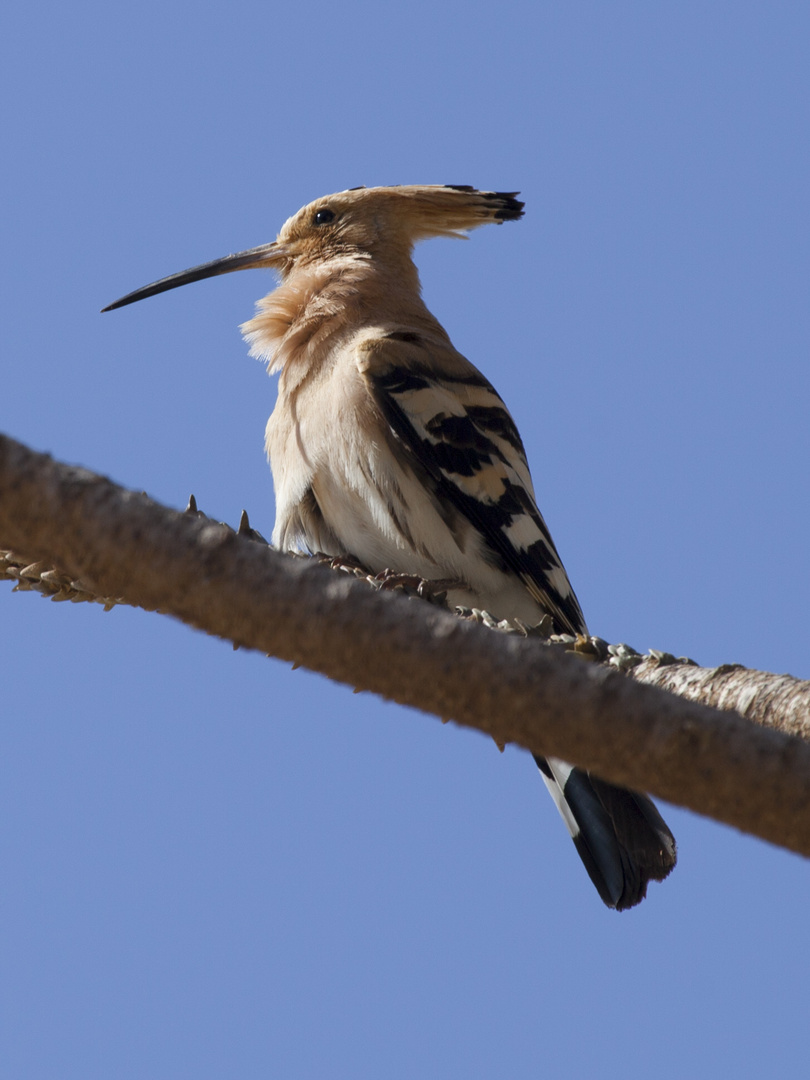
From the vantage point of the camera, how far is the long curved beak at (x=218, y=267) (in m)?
3.95

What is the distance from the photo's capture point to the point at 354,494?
9.59 feet

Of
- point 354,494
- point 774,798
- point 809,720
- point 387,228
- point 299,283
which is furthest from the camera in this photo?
point 387,228

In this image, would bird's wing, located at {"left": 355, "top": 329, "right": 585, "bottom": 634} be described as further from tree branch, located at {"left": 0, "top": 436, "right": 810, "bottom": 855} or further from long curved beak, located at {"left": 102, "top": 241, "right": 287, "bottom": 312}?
tree branch, located at {"left": 0, "top": 436, "right": 810, "bottom": 855}

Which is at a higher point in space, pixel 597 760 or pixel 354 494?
pixel 354 494

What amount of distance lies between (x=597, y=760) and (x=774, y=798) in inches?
7.1

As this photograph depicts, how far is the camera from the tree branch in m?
1.19

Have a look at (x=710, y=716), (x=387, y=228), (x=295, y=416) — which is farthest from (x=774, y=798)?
(x=387, y=228)

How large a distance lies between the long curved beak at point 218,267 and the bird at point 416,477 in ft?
1.87

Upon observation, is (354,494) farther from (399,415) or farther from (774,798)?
(774,798)

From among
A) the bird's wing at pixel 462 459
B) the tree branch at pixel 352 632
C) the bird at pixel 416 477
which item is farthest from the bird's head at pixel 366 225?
the tree branch at pixel 352 632

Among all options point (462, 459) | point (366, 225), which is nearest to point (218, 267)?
point (366, 225)

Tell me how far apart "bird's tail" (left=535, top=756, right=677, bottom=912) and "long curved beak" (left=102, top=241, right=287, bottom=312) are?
2094 mm

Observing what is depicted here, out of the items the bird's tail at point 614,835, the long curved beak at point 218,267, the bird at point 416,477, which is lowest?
the bird's tail at point 614,835

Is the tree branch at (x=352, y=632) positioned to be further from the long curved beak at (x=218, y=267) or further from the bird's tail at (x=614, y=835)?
the long curved beak at (x=218, y=267)
